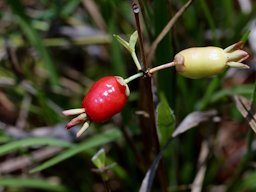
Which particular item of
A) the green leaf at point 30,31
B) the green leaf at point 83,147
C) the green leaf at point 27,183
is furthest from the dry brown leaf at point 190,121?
the green leaf at point 30,31

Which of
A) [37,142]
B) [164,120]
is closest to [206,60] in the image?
[164,120]

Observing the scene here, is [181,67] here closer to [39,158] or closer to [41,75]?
[39,158]

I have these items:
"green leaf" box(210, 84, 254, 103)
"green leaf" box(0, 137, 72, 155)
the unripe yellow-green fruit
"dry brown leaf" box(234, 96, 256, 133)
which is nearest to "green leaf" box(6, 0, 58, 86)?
"green leaf" box(0, 137, 72, 155)

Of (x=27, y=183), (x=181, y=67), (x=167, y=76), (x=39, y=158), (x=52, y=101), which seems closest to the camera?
(x=181, y=67)

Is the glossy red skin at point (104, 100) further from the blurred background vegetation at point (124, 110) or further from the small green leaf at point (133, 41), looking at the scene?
the blurred background vegetation at point (124, 110)

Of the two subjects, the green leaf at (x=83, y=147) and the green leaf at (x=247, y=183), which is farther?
the green leaf at (x=247, y=183)

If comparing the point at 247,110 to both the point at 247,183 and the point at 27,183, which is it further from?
the point at 27,183

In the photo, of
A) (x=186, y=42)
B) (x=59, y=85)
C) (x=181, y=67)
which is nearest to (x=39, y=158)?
(x=59, y=85)

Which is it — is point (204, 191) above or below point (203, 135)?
below
